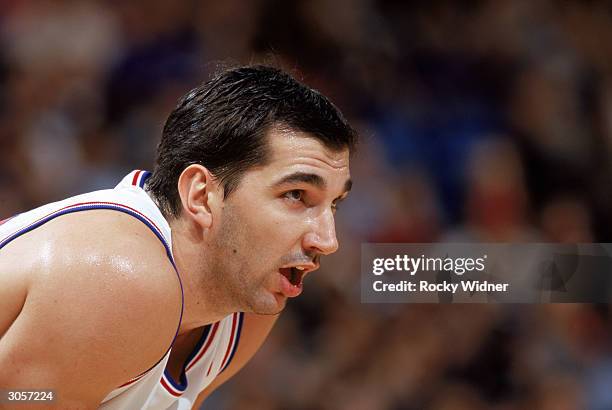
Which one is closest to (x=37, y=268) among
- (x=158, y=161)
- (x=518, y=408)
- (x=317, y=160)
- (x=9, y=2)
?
(x=158, y=161)

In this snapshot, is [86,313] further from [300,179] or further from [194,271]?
[300,179]

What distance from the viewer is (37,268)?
1296 mm

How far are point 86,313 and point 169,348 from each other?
206mm

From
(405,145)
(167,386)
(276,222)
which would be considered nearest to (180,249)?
(276,222)

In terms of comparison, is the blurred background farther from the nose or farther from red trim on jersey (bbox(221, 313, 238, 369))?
the nose

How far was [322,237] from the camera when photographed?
5.16 feet

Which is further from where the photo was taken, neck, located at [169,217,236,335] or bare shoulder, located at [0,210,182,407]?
neck, located at [169,217,236,335]

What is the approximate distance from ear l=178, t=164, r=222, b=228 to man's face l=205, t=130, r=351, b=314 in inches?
0.9

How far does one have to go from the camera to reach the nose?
156 centimetres

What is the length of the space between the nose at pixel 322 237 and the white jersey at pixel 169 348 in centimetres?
29

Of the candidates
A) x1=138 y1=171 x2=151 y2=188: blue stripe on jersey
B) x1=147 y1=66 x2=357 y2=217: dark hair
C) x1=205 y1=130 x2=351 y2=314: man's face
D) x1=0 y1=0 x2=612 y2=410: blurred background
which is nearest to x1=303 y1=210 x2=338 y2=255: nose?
x1=205 y1=130 x2=351 y2=314: man's face

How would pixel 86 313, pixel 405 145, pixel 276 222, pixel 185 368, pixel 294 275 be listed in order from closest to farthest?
1. pixel 86 313
2. pixel 276 222
3. pixel 294 275
4. pixel 185 368
5. pixel 405 145

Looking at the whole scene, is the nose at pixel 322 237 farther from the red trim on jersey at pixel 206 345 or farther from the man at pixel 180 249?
the red trim on jersey at pixel 206 345

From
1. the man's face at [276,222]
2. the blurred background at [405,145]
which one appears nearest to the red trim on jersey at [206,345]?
the man's face at [276,222]
